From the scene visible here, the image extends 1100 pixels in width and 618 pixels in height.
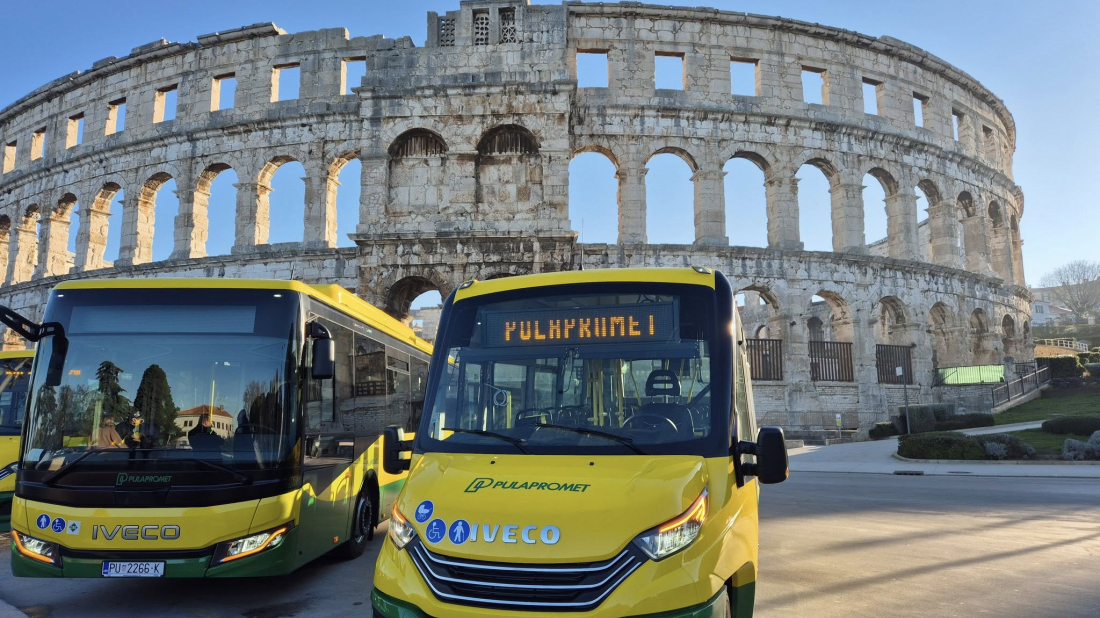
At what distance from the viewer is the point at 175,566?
14.8 ft

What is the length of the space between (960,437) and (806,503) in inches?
336

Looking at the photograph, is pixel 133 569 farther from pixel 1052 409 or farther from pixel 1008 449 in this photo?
pixel 1052 409

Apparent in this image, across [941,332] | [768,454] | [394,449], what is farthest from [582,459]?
[941,332]

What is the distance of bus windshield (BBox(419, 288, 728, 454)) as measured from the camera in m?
3.42

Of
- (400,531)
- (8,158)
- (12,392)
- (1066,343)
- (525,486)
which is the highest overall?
(8,158)

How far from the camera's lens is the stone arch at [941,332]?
2581 cm

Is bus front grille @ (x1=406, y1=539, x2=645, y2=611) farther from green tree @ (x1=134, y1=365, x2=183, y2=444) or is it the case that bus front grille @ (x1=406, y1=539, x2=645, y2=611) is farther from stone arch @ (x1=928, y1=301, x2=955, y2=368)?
stone arch @ (x1=928, y1=301, x2=955, y2=368)

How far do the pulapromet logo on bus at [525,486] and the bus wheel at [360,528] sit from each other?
3920mm

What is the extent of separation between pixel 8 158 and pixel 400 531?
39.4 meters

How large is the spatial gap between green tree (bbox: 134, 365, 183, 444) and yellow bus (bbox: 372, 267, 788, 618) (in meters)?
1.98

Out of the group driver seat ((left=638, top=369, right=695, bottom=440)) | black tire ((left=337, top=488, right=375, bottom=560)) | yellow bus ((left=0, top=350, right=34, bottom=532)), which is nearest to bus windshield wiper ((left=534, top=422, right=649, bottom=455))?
driver seat ((left=638, top=369, right=695, bottom=440))

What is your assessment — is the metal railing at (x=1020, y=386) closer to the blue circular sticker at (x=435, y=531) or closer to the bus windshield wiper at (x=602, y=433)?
the bus windshield wiper at (x=602, y=433)

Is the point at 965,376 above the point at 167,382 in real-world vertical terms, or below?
above

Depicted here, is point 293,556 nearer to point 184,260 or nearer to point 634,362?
point 634,362
